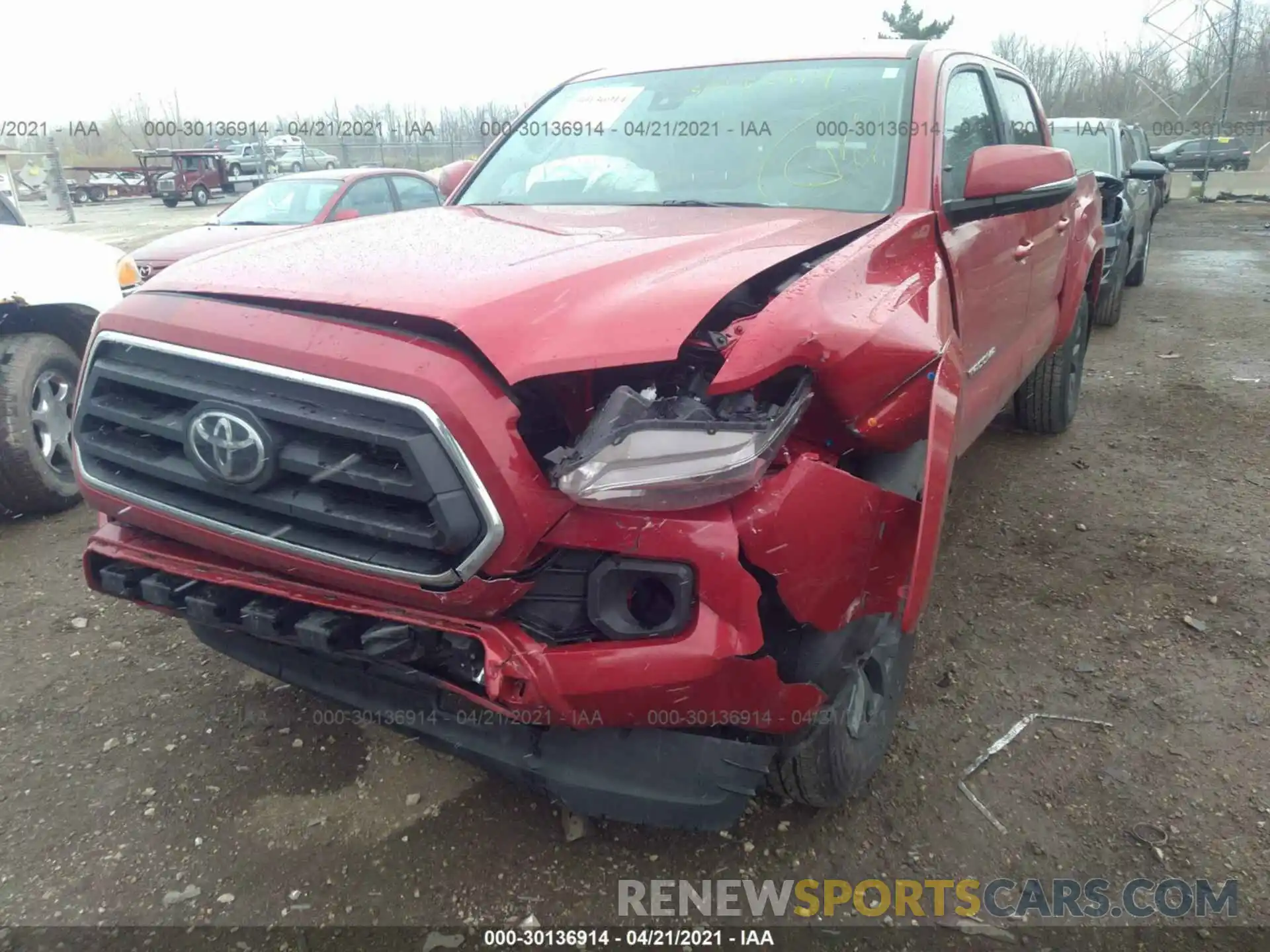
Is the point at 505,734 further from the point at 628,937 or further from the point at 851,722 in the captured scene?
the point at 851,722

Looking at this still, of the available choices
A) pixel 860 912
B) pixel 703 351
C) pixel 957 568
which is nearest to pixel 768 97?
pixel 703 351

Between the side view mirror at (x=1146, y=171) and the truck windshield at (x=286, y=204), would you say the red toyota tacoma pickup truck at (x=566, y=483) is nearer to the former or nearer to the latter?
the side view mirror at (x=1146, y=171)

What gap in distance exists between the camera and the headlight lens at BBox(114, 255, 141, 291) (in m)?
4.77

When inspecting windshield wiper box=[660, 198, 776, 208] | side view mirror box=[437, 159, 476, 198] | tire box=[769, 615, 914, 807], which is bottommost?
tire box=[769, 615, 914, 807]

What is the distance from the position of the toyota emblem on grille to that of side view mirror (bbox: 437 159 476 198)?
1.99m

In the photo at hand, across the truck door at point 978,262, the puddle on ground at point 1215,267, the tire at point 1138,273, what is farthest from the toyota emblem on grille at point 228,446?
the puddle on ground at point 1215,267

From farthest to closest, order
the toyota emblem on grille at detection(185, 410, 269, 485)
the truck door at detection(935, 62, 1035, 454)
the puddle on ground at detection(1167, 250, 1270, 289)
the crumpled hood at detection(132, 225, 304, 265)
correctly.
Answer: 1. the puddle on ground at detection(1167, 250, 1270, 289)
2. the crumpled hood at detection(132, 225, 304, 265)
3. the truck door at detection(935, 62, 1035, 454)
4. the toyota emblem on grille at detection(185, 410, 269, 485)

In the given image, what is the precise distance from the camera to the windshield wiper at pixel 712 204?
2674 millimetres

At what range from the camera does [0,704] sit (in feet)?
9.30

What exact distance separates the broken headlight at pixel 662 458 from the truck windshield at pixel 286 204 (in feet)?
24.9

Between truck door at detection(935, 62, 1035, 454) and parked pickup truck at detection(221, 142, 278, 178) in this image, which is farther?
parked pickup truck at detection(221, 142, 278, 178)

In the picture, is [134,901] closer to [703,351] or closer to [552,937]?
[552,937]

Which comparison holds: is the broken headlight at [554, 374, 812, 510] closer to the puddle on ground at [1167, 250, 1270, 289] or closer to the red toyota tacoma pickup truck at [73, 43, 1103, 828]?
the red toyota tacoma pickup truck at [73, 43, 1103, 828]

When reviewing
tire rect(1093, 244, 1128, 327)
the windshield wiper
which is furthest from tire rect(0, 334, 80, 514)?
tire rect(1093, 244, 1128, 327)
